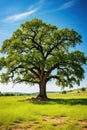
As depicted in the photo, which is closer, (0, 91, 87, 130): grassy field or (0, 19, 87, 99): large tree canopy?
(0, 91, 87, 130): grassy field

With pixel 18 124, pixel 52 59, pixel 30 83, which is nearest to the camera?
pixel 18 124

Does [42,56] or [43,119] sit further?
[42,56]

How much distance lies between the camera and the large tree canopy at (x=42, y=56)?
149 feet

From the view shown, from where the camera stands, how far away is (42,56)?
49.1 meters

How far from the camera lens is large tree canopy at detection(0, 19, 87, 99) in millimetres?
45406

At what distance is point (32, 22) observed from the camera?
4903cm

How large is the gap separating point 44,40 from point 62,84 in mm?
9466

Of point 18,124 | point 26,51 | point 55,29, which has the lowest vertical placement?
point 18,124

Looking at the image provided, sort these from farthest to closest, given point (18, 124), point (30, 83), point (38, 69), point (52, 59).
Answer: point (30, 83) < point (38, 69) < point (52, 59) < point (18, 124)

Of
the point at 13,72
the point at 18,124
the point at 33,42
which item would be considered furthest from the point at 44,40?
the point at 18,124

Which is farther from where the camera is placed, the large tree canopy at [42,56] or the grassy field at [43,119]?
the large tree canopy at [42,56]

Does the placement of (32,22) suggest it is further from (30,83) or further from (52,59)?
(30,83)

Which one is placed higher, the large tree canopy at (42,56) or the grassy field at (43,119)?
the large tree canopy at (42,56)

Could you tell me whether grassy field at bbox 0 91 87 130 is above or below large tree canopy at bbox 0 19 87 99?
below
